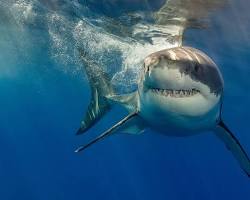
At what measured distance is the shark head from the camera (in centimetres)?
415

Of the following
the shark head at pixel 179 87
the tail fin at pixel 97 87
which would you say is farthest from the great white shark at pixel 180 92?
the tail fin at pixel 97 87

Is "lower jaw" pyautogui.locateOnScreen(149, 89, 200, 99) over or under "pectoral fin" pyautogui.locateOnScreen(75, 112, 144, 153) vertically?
over

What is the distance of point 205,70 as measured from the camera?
185 inches

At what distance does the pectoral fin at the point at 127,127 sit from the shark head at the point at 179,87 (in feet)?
2.82

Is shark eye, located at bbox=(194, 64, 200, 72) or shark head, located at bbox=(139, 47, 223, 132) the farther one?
shark eye, located at bbox=(194, 64, 200, 72)

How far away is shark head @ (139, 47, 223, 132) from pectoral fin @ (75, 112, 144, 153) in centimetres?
86

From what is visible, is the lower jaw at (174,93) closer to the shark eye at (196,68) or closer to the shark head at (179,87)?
the shark head at (179,87)

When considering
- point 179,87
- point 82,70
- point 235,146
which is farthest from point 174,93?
point 82,70

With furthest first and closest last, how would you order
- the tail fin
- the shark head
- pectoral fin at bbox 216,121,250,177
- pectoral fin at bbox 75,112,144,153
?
the tail fin → pectoral fin at bbox 216,121,250,177 → pectoral fin at bbox 75,112,144,153 → the shark head

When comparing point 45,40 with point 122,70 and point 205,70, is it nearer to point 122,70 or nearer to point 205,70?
point 122,70

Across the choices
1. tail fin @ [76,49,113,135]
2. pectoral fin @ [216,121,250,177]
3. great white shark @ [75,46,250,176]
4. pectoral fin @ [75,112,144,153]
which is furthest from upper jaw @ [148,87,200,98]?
tail fin @ [76,49,113,135]

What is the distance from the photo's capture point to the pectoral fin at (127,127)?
6.07 m

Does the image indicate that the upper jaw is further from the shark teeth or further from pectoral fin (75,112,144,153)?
pectoral fin (75,112,144,153)

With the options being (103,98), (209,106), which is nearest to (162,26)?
(103,98)
